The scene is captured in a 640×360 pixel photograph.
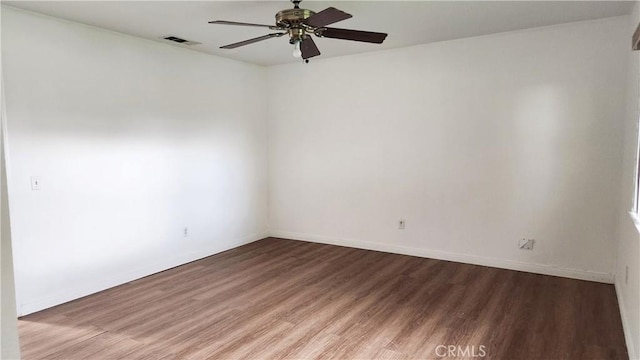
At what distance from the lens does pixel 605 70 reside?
369 cm

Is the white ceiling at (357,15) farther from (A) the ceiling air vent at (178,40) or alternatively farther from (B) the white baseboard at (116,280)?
(B) the white baseboard at (116,280)

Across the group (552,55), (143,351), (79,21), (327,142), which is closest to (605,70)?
(552,55)

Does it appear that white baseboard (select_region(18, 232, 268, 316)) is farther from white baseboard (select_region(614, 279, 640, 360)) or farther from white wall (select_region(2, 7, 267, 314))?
white baseboard (select_region(614, 279, 640, 360))

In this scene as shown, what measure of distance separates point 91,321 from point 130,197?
1326 mm

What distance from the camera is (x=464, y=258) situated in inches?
178

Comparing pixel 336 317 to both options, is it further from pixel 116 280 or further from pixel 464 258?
pixel 116 280

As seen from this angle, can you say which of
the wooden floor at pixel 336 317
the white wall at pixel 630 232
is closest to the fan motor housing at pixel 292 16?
the wooden floor at pixel 336 317

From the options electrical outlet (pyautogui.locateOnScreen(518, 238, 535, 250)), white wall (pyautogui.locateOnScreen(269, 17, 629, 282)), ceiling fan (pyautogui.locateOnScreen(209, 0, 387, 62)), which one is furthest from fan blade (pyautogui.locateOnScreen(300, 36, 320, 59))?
electrical outlet (pyautogui.locateOnScreen(518, 238, 535, 250))

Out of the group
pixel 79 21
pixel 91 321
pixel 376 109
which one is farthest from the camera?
pixel 376 109

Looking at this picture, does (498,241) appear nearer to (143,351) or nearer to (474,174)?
(474,174)

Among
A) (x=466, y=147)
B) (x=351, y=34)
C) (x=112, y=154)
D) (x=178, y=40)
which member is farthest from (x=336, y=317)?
(x=178, y=40)

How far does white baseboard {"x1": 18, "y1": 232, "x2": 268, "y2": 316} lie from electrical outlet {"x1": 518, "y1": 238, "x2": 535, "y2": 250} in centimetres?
343

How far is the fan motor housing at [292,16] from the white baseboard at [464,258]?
3.11 meters

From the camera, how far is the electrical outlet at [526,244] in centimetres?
414
